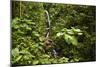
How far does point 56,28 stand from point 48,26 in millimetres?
111

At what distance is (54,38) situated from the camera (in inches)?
81.0

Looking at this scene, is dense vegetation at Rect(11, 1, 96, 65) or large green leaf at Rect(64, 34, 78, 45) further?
large green leaf at Rect(64, 34, 78, 45)

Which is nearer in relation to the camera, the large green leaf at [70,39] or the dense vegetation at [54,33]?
the dense vegetation at [54,33]

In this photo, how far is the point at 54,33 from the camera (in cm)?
206

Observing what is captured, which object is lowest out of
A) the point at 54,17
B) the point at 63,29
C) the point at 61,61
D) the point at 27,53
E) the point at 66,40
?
the point at 61,61

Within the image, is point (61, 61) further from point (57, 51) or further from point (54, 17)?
point (54, 17)

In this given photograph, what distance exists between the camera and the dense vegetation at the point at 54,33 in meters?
1.94

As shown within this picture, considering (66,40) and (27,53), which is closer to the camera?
(27,53)

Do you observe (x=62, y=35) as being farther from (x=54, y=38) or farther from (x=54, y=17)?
(x=54, y=17)

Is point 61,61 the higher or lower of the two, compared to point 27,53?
lower

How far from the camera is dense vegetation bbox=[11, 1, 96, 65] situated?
6.37 feet

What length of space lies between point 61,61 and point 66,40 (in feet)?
0.92
